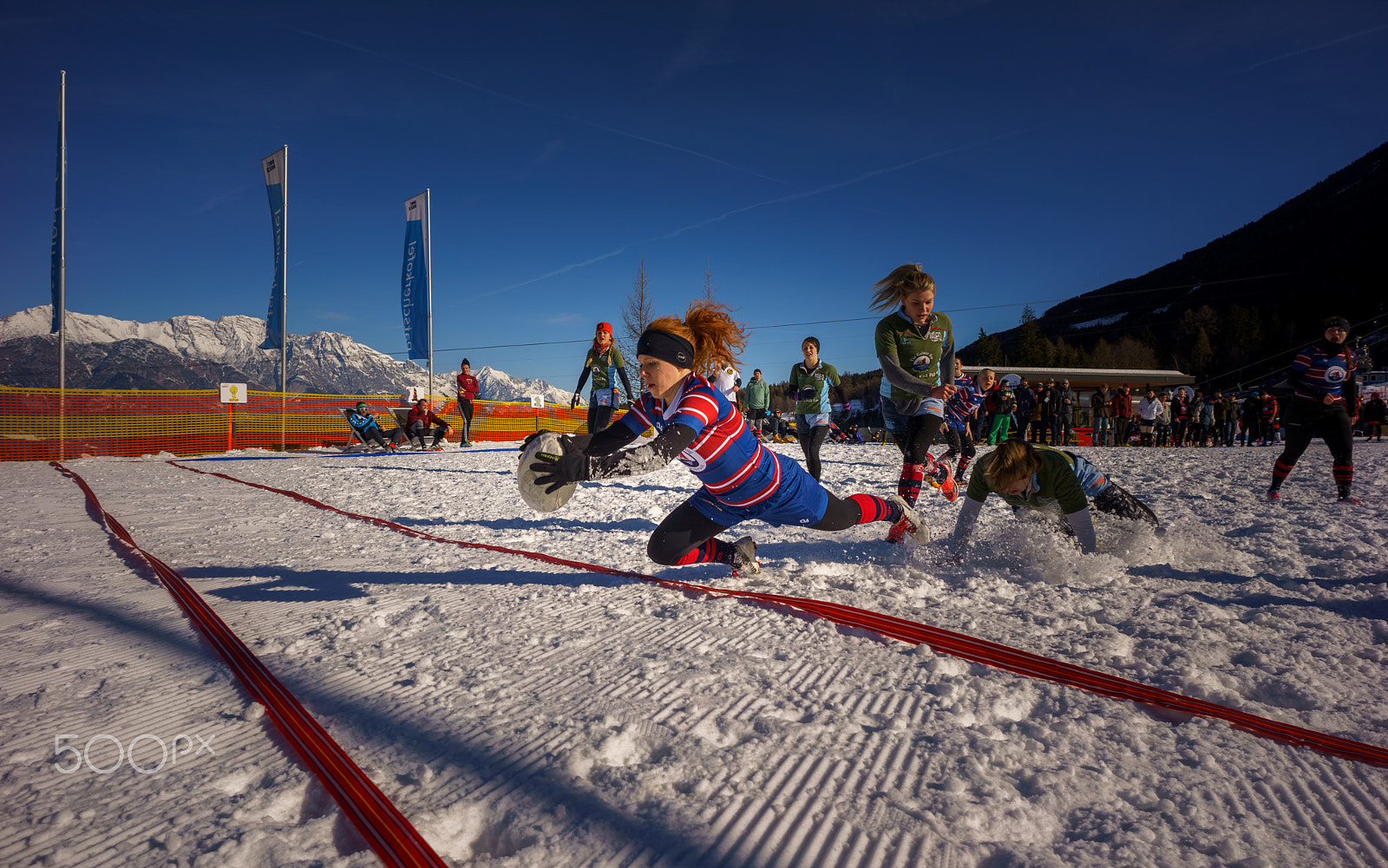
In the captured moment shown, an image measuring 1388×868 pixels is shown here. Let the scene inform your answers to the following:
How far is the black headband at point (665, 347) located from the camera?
105 inches

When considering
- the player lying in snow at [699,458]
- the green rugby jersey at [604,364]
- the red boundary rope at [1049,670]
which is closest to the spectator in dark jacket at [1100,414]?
the green rugby jersey at [604,364]

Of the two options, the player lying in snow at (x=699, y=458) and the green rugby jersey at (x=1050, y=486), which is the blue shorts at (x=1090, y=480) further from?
the player lying in snow at (x=699, y=458)

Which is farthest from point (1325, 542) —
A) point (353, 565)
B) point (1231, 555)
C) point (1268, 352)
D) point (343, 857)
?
point (1268, 352)

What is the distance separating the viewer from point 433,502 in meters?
5.85

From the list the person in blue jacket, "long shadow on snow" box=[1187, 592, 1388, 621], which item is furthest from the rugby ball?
the person in blue jacket

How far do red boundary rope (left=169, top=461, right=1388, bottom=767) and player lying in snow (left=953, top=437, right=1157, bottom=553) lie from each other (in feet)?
3.84

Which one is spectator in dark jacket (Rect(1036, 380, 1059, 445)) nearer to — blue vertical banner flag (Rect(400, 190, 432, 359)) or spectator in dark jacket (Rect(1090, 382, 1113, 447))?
spectator in dark jacket (Rect(1090, 382, 1113, 447))

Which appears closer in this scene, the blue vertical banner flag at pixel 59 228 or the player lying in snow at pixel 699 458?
the player lying in snow at pixel 699 458

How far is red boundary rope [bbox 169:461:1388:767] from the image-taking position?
1.47 meters

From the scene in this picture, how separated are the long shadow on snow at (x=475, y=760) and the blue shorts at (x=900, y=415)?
11.6 feet

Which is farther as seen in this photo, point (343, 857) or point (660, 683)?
point (660, 683)

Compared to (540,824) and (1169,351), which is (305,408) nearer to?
(540,824)

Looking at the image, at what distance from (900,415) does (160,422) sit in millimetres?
16671

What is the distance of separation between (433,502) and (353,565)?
2.51 m
